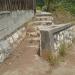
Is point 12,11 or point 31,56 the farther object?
point 12,11

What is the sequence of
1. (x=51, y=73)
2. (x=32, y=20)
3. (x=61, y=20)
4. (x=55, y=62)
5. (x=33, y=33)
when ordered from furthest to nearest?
(x=61, y=20)
(x=32, y=20)
(x=33, y=33)
(x=55, y=62)
(x=51, y=73)

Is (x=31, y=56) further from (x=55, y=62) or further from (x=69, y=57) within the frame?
(x=69, y=57)

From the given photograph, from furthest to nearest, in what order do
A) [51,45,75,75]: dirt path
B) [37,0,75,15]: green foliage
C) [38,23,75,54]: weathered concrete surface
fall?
[37,0,75,15]: green foliage → [38,23,75,54]: weathered concrete surface → [51,45,75,75]: dirt path

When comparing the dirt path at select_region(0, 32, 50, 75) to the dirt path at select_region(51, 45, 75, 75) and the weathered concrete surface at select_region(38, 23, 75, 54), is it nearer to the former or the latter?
the dirt path at select_region(51, 45, 75, 75)

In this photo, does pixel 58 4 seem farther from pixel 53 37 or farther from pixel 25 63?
pixel 25 63

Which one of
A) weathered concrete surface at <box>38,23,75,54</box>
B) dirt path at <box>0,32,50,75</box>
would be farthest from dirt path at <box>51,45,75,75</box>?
weathered concrete surface at <box>38,23,75,54</box>

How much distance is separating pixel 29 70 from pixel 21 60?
0.84m

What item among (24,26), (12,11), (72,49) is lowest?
(72,49)

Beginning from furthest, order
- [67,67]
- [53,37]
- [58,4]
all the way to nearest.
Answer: [58,4] → [53,37] → [67,67]

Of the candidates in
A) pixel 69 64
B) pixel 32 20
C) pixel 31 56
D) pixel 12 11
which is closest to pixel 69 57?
pixel 69 64

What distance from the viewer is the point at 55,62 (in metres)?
7.02

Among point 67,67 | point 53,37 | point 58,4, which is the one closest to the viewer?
point 67,67

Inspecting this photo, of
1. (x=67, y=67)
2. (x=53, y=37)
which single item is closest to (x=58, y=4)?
(x=53, y=37)

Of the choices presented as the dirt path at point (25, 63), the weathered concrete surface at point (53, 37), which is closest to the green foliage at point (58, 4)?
the weathered concrete surface at point (53, 37)
